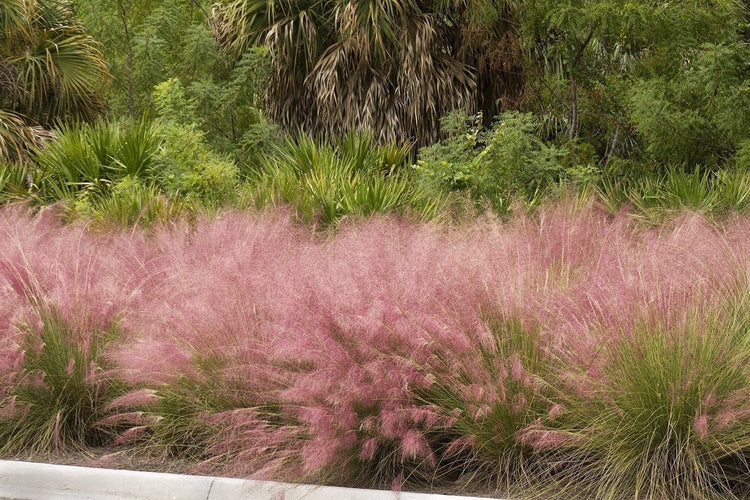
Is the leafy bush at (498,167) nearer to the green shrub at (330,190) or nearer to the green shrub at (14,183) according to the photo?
the green shrub at (330,190)

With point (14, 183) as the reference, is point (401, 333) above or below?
above

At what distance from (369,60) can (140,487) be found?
13508mm

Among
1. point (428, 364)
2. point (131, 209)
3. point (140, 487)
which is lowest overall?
point (131, 209)

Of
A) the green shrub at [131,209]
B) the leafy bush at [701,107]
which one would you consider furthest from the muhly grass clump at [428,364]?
the leafy bush at [701,107]

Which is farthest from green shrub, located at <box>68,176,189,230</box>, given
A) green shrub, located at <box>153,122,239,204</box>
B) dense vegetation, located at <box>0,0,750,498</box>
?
green shrub, located at <box>153,122,239,204</box>

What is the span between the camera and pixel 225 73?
24734 millimetres

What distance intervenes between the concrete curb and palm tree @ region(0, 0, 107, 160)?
43.6 feet

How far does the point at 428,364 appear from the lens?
223 inches

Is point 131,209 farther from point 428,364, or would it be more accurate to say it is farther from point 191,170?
point 428,364

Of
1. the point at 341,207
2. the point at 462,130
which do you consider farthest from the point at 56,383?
the point at 462,130

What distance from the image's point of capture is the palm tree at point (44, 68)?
19.1 meters

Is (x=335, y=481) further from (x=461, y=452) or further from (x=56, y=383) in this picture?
(x=56, y=383)

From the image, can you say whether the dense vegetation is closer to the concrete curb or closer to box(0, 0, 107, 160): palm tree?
the concrete curb

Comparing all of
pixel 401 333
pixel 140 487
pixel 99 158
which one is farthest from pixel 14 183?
pixel 401 333
